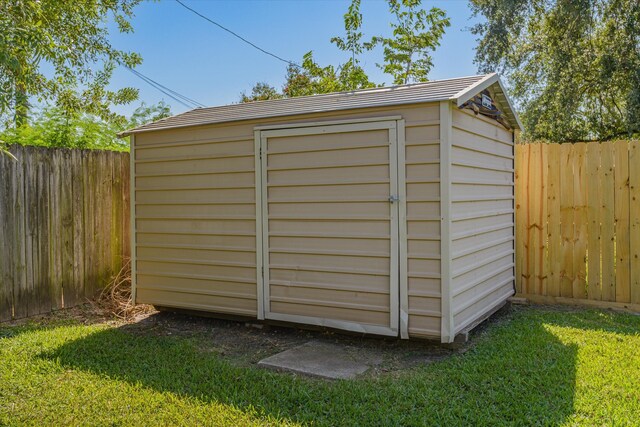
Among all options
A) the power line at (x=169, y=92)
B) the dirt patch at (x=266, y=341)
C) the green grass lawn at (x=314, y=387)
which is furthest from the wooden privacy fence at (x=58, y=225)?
the power line at (x=169, y=92)

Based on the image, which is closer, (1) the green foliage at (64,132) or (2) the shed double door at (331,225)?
(2) the shed double door at (331,225)

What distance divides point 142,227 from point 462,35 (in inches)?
398

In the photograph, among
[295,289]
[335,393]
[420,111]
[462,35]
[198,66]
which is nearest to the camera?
[335,393]

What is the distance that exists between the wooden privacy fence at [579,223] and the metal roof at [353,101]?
70cm

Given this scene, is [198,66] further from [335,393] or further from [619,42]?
[335,393]

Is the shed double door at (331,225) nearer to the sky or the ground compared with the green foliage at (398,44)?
nearer to the ground

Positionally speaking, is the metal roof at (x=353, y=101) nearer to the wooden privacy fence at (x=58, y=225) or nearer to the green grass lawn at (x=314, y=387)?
the wooden privacy fence at (x=58, y=225)

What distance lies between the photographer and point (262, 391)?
3033 mm

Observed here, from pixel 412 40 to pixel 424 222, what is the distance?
22.6 ft

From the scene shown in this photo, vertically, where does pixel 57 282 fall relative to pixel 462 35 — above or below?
below

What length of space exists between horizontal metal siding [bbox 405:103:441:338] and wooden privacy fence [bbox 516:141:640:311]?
2288mm

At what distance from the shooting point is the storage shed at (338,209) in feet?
12.3

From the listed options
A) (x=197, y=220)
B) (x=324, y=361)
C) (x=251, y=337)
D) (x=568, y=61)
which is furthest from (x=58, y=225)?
(x=568, y=61)

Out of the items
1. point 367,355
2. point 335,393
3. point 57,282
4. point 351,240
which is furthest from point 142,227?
point 335,393
